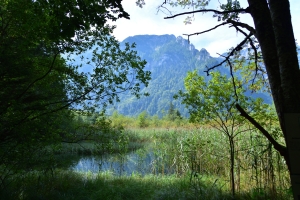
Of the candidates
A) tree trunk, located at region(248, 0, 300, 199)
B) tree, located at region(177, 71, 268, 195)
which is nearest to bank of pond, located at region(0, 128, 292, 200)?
tree, located at region(177, 71, 268, 195)

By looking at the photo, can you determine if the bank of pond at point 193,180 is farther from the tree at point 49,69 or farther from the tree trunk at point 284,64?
the tree trunk at point 284,64

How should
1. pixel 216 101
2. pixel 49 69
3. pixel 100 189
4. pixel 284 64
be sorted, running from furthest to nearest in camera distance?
pixel 100 189 → pixel 216 101 → pixel 49 69 → pixel 284 64

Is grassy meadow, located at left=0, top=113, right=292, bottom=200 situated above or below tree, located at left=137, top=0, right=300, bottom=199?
below

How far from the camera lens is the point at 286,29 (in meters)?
1.47

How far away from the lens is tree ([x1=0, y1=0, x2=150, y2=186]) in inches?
87.0

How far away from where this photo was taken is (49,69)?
3.71 m

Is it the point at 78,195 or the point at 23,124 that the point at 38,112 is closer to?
the point at 23,124

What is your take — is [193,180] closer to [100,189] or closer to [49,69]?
[100,189]

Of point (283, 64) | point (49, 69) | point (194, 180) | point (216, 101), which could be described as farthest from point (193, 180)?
point (283, 64)

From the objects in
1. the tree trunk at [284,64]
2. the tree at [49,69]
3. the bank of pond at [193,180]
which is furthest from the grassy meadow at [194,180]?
the tree trunk at [284,64]

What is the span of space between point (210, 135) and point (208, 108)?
265 cm

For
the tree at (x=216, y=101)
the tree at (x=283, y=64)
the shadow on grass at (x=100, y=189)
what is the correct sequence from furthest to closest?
1. the tree at (x=216, y=101)
2. the shadow on grass at (x=100, y=189)
3. the tree at (x=283, y=64)

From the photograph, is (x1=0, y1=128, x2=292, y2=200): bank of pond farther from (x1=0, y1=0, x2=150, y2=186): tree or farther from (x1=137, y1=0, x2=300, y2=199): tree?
(x1=137, y1=0, x2=300, y2=199): tree

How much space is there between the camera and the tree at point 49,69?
7.25 feet
